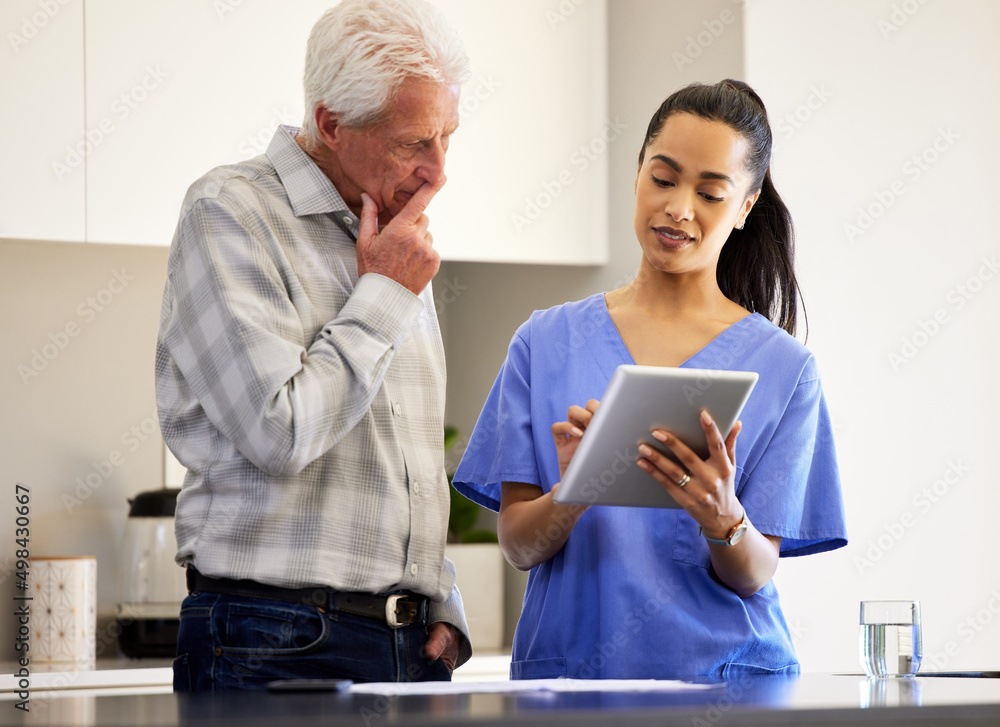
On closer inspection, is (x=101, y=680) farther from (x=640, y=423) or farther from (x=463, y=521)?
(x=640, y=423)

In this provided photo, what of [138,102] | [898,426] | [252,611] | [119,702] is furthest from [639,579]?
[138,102]

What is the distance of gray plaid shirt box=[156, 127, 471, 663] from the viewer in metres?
1.09

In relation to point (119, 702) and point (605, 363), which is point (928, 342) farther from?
point (119, 702)

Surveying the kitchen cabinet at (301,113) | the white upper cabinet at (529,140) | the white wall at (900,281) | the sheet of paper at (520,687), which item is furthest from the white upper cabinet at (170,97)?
the sheet of paper at (520,687)

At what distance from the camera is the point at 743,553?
1.29 meters

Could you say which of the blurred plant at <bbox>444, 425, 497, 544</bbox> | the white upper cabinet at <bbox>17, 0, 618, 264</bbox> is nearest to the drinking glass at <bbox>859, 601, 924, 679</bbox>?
the white upper cabinet at <bbox>17, 0, 618, 264</bbox>

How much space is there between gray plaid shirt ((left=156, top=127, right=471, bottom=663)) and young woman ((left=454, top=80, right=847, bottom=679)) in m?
0.17

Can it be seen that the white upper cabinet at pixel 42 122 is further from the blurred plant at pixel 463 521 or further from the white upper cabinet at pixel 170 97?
the blurred plant at pixel 463 521

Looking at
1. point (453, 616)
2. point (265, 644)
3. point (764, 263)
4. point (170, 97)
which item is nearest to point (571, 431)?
point (453, 616)

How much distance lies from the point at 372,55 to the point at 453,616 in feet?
2.04

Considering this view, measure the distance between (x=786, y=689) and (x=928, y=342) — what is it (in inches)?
62.2

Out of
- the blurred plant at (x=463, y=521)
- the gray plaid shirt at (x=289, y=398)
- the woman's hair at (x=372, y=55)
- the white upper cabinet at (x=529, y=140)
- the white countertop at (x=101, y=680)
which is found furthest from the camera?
the blurred plant at (x=463, y=521)

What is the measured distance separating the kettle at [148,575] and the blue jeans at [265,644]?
1.31 metres

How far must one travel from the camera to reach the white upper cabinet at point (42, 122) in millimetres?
2107
